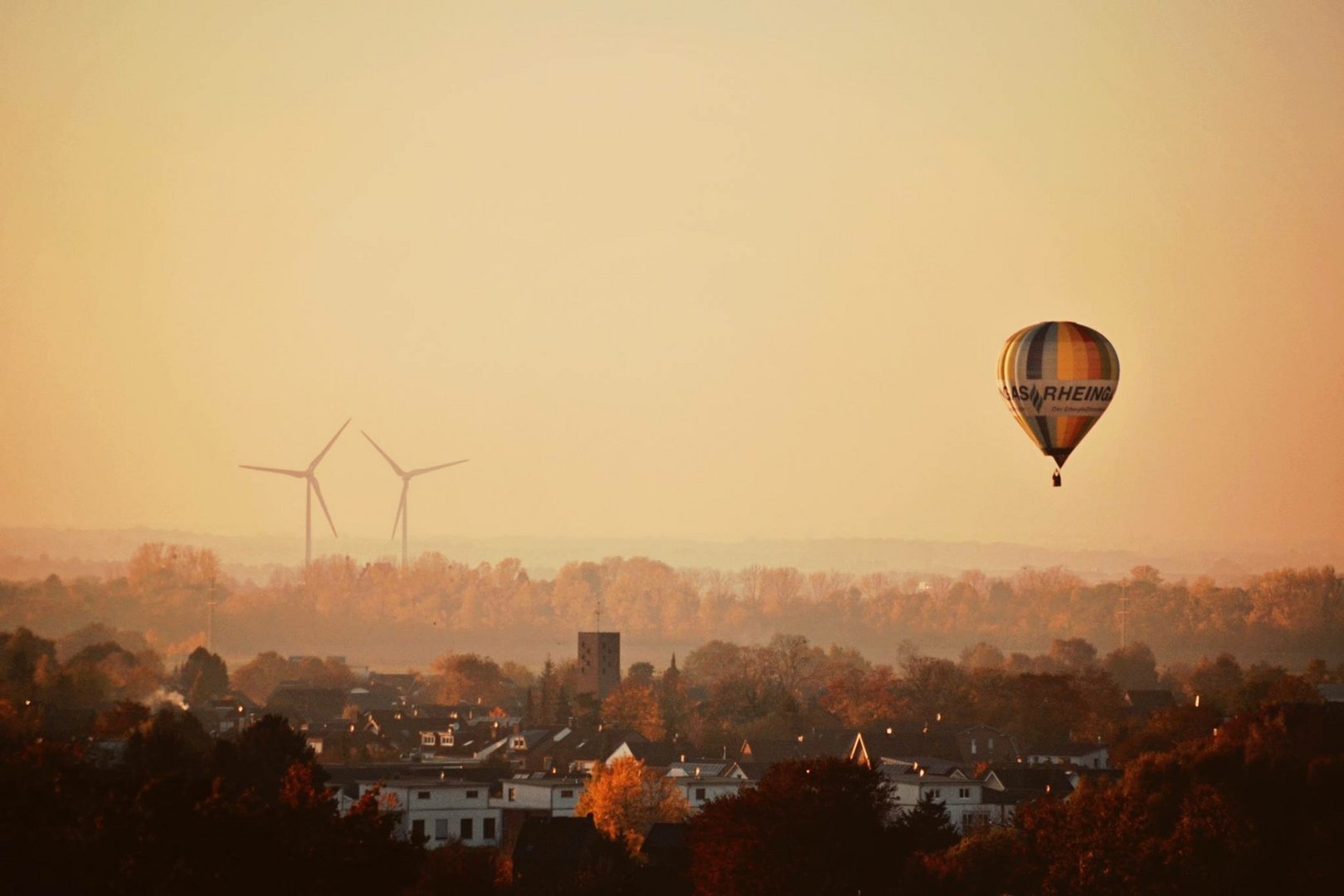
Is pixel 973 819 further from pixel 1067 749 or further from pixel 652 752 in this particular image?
pixel 1067 749

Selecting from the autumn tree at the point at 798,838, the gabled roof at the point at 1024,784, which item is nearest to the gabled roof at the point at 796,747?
the gabled roof at the point at 1024,784

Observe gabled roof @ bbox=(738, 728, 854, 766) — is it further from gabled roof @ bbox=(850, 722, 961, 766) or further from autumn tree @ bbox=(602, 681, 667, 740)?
autumn tree @ bbox=(602, 681, 667, 740)

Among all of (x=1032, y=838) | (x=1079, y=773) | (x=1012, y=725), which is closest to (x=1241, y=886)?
(x=1032, y=838)

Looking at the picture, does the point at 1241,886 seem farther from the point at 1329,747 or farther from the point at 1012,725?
the point at 1012,725

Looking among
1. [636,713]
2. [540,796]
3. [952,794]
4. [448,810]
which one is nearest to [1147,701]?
[636,713]

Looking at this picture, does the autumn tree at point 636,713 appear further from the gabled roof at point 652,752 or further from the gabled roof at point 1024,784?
the gabled roof at point 1024,784

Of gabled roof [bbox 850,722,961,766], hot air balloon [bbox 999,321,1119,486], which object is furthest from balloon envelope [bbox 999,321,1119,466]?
gabled roof [bbox 850,722,961,766]

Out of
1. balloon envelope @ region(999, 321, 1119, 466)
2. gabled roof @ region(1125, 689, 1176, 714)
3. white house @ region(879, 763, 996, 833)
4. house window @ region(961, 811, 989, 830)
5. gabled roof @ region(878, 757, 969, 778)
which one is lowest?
house window @ region(961, 811, 989, 830)
